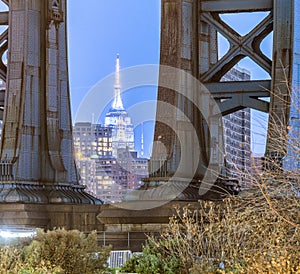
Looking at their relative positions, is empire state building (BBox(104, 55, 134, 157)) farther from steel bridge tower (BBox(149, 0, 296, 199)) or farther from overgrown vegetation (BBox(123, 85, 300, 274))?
overgrown vegetation (BBox(123, 85, 300, 274))

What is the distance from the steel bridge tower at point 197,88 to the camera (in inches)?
1143

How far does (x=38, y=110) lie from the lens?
31047 mm

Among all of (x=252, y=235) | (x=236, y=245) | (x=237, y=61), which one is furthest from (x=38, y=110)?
(x=252, y=235)

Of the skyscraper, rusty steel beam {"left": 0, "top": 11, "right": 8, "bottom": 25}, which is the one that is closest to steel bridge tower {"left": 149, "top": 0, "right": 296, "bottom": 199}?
the skyscraper

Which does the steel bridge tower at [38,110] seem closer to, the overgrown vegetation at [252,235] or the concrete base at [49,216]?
the concrete base at [49,216]

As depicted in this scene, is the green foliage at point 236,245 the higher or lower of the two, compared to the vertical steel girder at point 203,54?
lower

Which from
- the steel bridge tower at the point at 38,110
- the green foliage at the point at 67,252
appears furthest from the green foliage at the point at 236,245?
the steel bridge tower at the point at 38,110

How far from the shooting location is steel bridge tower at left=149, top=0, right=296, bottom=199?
2903cm

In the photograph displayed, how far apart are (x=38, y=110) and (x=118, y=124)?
2.01 metres

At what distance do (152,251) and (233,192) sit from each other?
→ 260 inches

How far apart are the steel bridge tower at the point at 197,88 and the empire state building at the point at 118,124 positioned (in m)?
1.79

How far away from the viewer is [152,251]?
23594mm

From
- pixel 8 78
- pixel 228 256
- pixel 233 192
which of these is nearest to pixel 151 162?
pixel 233 192

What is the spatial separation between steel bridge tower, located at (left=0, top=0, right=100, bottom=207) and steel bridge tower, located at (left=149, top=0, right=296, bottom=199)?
2.92 m
